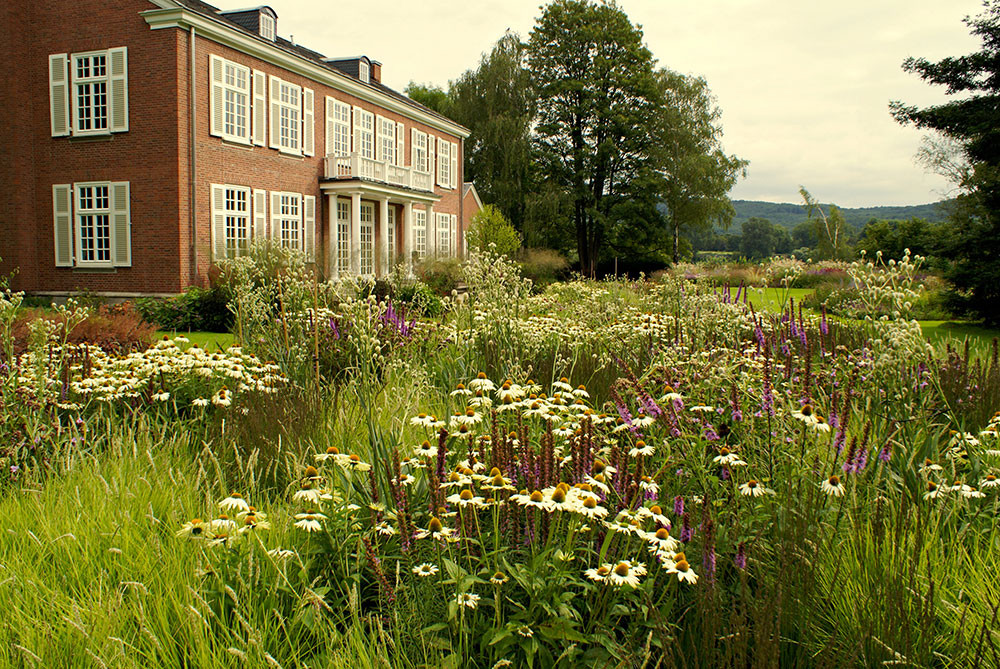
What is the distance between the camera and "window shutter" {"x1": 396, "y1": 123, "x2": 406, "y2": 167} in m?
29.3

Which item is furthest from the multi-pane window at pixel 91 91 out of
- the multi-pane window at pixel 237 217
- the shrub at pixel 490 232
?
the shrub at pixel 490 232

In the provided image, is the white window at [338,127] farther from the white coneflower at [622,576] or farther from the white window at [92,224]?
the white coneflower at [622,576]

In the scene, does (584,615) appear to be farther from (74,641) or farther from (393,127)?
(393,127)

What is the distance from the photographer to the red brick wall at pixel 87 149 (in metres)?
18.0

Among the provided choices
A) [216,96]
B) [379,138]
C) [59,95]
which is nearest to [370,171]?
[379,138]

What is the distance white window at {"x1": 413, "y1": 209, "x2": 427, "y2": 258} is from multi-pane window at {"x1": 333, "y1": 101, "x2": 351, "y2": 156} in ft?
18.9

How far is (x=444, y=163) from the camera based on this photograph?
3362 centimetres

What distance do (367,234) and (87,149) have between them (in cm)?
Result: 1049

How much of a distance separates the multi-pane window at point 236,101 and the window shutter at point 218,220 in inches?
62.3

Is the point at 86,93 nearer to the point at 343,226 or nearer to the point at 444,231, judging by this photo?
the point at 343,226

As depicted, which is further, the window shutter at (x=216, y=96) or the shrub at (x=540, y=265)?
the shrub at (x=540, y=265)

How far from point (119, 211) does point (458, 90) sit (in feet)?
90.4

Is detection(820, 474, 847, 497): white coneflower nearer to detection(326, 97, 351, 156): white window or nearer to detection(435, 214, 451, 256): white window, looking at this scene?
detection(326, 97, 351, 156): white window

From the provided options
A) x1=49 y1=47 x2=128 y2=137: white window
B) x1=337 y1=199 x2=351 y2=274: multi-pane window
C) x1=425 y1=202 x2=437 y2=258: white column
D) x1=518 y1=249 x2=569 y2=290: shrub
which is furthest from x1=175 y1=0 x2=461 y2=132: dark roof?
x1=518 y1=249 x2=569 y2=290: shrub
